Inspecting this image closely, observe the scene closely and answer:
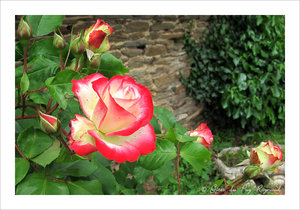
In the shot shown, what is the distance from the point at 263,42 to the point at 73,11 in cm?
251

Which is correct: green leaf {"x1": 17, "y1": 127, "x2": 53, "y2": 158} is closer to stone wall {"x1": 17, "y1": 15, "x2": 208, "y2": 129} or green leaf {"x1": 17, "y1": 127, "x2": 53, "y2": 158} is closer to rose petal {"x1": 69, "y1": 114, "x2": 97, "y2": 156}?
rose petal {"x1": 69, "y1": 114, "x2": 97, "y2": 156}

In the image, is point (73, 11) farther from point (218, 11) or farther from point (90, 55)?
point (218, 11)

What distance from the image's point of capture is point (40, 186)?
1.44ft

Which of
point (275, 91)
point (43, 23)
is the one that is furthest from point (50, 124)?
point (275, 91)

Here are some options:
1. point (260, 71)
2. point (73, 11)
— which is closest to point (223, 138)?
point (260, 71)

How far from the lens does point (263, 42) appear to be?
277cm

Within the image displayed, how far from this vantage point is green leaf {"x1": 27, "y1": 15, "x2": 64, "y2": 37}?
563 millimetres

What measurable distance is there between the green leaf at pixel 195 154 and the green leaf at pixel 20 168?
0.90ft

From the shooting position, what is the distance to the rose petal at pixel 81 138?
0.97 ft

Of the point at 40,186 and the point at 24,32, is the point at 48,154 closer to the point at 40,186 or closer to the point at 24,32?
the point at 40,186

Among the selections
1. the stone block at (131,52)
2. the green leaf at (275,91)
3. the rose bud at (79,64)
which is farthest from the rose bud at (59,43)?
the green leaf at (275,91)

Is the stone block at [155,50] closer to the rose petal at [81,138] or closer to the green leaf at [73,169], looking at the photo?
the green leaf at [73,169]

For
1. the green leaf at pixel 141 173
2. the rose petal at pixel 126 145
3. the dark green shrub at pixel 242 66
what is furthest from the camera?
the dark green shrub at pixel 242 66

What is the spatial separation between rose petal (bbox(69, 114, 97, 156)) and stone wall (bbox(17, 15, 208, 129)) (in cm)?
151
